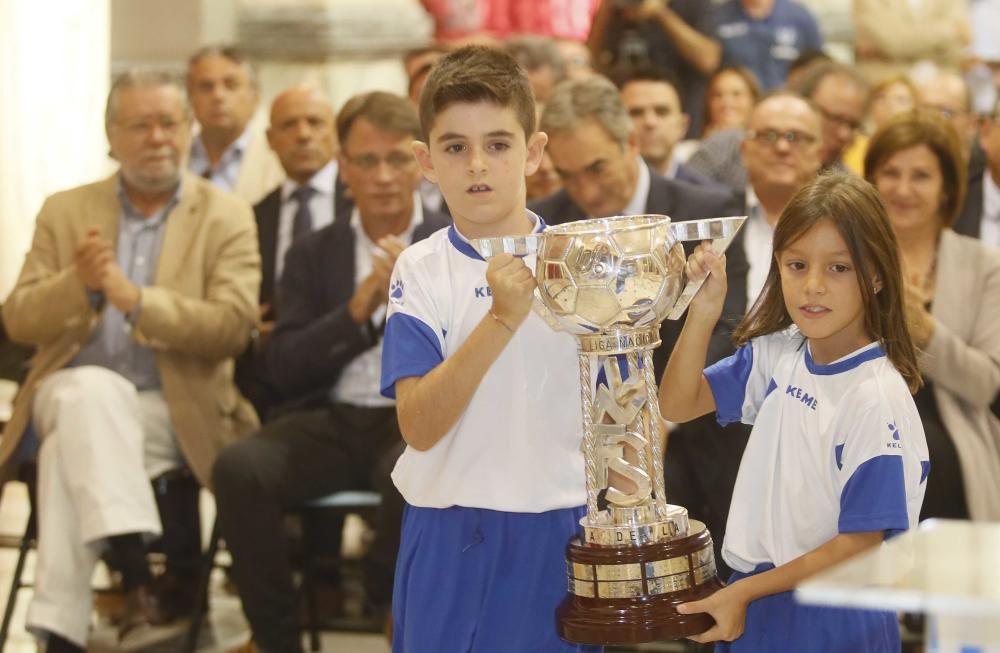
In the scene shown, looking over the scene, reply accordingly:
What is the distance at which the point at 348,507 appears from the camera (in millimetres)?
4930

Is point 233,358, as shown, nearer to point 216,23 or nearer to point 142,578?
point 142,578

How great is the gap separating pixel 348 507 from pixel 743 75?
3.74m

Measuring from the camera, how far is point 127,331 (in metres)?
5.16

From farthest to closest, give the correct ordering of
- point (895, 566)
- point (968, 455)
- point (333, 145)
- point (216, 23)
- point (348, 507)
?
1. point (216, 23)
2. point (333, 145)
3. point (348, 507)
4. point (968, 455)
5. point (895, 566)

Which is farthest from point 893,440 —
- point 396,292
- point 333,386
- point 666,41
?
point 666,41

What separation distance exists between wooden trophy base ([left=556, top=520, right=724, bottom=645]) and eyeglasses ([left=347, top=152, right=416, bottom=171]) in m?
2.68

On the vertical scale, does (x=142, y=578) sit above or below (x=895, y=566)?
below

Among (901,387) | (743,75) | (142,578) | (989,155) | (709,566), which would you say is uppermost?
(743,75)

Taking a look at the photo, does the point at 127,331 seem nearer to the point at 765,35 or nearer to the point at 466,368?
the point at 466,368

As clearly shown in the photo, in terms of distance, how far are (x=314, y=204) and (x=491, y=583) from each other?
11.1 feet

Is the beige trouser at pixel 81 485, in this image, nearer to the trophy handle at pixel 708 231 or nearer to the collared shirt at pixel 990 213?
the trophy handle at pixel 708 231

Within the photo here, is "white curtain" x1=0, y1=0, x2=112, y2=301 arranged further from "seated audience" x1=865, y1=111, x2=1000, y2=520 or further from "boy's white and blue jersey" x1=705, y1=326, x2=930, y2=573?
"boy's white and blue jersey" x1=705, y1=326, x2=930, y2=573

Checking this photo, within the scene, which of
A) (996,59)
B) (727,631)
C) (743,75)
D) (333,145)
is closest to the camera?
(727,631)

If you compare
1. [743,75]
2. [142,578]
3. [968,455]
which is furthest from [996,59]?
[142,578]
